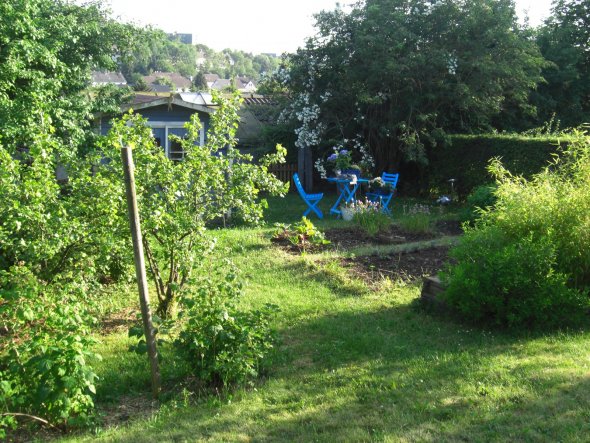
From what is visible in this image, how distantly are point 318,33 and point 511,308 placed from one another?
42.0ft

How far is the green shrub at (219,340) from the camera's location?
469 cm

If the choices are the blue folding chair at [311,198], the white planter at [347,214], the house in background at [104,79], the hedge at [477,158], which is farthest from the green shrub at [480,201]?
the house in background at [104,79]

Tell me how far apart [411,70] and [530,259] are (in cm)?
1073

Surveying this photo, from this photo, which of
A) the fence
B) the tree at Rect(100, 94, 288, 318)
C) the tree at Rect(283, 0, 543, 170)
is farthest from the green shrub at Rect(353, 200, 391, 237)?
the fence

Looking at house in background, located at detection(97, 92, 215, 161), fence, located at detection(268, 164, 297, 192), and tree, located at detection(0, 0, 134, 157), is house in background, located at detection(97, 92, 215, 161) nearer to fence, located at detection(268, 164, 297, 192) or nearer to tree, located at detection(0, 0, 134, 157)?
tree, located at detection(0, 0, 134, 157)

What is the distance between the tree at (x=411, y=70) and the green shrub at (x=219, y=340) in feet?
37.8

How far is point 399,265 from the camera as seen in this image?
28.8 feet

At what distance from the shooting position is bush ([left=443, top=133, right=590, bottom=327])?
5887mm

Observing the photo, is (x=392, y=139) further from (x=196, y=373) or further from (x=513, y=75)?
(x=196, y=373)

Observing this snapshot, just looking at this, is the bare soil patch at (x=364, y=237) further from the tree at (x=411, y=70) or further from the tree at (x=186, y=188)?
the tree at (x=411, y=70)

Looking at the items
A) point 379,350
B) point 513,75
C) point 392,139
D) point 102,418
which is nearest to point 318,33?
point 392,139

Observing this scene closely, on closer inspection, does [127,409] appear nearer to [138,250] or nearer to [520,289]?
[138,250]

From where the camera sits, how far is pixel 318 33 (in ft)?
56.2

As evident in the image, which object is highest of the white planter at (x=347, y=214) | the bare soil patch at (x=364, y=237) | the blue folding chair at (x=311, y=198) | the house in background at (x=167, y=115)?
the house in background at (x=167, y=115)
